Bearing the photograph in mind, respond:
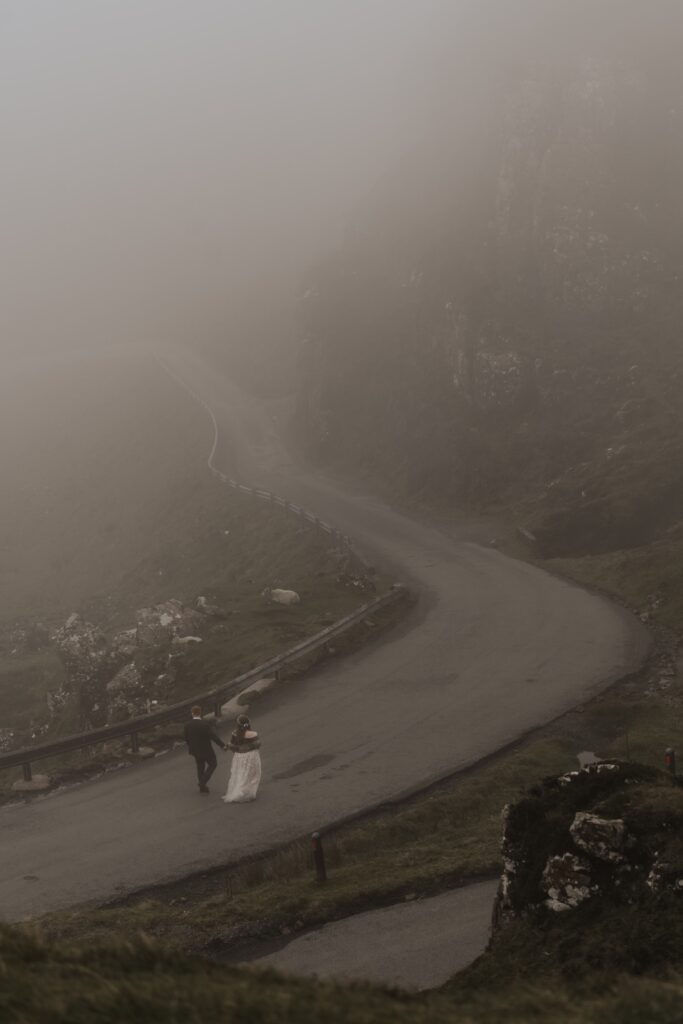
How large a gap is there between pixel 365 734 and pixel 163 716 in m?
4.73

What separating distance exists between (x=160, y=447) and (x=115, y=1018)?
66.9m

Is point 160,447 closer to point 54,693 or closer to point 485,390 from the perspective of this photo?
point 485,390

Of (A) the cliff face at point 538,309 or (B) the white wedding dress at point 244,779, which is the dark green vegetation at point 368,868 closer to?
(B) the white wedding dress at point 244,779

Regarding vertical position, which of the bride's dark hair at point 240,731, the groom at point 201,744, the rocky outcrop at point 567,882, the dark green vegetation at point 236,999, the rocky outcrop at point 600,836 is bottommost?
the groom at point 201,744

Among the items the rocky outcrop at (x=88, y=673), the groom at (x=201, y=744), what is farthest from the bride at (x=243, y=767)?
the rocky outcrop at (x=88, y=673)

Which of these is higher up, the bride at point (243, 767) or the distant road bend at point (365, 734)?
the bride at point (243, 767)

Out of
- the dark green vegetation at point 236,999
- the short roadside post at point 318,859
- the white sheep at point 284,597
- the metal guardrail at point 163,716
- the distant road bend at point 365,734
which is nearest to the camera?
the dark green vegetation at point 236,999

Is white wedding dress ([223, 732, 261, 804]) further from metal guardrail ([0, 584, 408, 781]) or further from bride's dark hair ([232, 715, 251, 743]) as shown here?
metal guardrail ([0, 584, 408, 781])

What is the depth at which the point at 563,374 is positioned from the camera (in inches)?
1821

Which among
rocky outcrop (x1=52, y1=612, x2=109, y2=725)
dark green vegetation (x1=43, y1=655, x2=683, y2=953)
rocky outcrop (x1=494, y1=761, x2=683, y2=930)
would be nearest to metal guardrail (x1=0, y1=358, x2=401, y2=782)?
rocky outcrop (x1=52, y1=612, x2=109, y2=725)

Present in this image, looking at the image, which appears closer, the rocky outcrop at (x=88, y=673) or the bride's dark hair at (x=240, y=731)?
the bride's dark hair at (x=240, y=731)

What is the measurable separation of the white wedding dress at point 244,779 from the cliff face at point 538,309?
72.3 ft

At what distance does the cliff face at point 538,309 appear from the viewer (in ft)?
138

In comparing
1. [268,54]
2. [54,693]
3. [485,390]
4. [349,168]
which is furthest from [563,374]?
[268,54]
